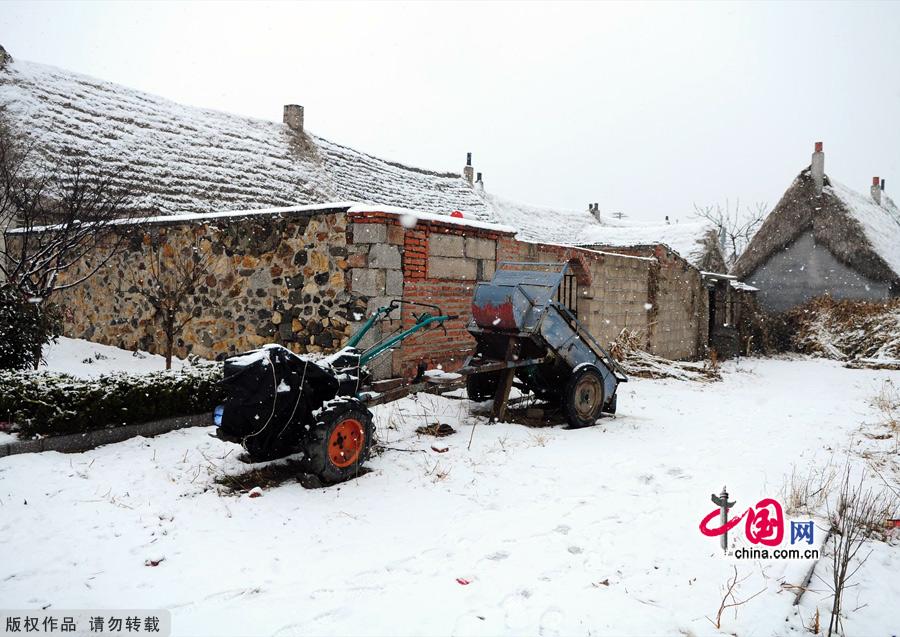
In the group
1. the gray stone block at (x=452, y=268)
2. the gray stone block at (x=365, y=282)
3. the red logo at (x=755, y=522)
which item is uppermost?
the gray stone block at (x=452, y=268)

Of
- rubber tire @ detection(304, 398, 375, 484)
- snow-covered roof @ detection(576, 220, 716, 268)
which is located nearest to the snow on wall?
snow-covered roof @ detection(576, 220, 716, 268)

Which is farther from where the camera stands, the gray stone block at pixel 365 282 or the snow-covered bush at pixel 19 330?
the gray stone block at pixel 365 282

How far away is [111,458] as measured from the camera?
5039 mm

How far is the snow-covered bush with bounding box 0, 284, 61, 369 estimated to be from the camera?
253 inches

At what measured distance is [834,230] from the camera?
21.0 metres

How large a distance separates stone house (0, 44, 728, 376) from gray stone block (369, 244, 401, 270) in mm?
18

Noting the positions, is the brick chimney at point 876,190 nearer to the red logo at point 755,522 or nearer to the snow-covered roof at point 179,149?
the snow-covered roof at point 179,149

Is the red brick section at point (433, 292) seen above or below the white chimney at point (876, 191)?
below

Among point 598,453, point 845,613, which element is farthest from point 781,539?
point 598,453

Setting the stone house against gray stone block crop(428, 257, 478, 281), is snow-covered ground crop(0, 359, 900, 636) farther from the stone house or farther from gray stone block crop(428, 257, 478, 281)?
gray stone block crop(428, 257, 478, 281)

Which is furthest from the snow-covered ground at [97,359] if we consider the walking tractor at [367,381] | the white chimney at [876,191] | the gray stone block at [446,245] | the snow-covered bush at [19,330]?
the white chimney at [876,191]

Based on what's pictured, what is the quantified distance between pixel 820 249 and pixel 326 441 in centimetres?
2280

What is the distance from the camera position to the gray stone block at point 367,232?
286 inches

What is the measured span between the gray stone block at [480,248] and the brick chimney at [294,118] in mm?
11556
